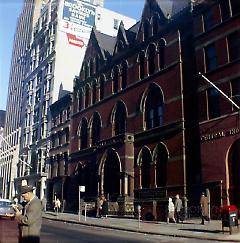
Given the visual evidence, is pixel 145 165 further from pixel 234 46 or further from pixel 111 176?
pixel 234 46

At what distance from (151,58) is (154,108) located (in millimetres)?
4816

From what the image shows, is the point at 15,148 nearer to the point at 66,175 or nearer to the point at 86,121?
the point at 66,175

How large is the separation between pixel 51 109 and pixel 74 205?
18.4 metres

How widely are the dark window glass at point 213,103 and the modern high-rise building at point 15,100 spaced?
5442 cm

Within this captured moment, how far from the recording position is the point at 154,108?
35.3m

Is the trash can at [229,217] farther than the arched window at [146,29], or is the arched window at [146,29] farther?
the arched window at [146,29]

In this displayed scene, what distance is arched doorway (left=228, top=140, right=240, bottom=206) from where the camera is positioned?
25480 millimetres

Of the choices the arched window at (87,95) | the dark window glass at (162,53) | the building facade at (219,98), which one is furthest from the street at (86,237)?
the arched window at (87,95)

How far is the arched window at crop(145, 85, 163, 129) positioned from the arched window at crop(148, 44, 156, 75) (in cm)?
172

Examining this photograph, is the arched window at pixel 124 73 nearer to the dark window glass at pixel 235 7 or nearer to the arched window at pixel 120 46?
the arched window at pixel 120 46

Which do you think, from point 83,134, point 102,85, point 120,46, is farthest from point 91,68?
point 83,134

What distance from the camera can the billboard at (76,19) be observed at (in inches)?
2554

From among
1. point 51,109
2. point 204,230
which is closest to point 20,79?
point 51,109

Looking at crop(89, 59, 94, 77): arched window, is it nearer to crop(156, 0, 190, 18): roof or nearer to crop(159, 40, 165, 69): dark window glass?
crop(156, 0, 190, 18): roof
